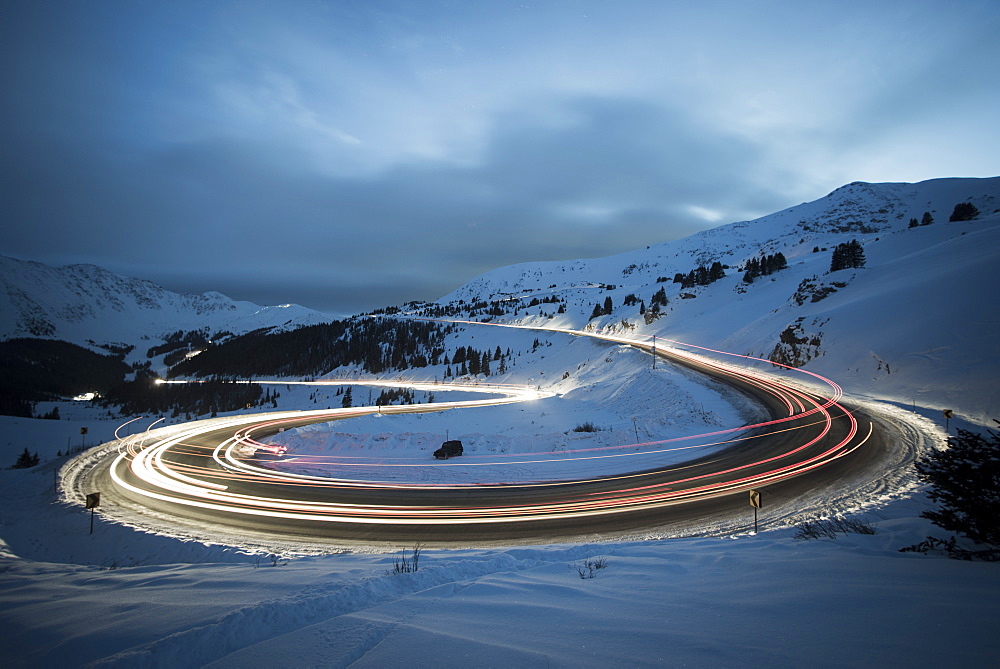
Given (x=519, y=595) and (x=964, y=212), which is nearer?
(x=519, y=595)

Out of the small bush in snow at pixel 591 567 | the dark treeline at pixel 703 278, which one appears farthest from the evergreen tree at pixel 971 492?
the dark treeline at pixel 703 278

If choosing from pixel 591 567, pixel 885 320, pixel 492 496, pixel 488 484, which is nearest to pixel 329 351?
pixel 488 484

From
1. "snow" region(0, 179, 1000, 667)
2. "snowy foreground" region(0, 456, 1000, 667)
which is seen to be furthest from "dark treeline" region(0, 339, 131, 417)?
"snowy foreground" region(0, 456, 1000, 667)

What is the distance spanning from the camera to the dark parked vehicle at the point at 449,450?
19.9m

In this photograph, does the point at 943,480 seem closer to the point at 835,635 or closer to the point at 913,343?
the point at 835,635

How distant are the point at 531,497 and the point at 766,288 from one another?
5656cm

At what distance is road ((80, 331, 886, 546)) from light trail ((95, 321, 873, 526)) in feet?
0.21

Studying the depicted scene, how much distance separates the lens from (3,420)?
43625 millimetres

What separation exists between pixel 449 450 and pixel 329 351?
108 metres

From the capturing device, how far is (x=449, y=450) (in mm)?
20047

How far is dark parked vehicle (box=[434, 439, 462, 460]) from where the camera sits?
19938 millimetres

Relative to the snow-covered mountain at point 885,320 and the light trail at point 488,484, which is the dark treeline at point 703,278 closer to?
the snow-covered mountain at point 885,320

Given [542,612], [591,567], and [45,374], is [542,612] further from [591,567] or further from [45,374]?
[45,374]

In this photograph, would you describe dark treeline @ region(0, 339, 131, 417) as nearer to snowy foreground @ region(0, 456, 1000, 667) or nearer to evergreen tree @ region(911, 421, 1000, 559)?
snowy foreground @ region(0, 456, 1000, 667)
